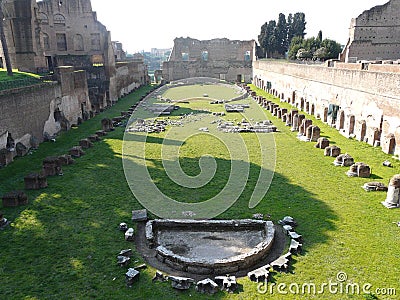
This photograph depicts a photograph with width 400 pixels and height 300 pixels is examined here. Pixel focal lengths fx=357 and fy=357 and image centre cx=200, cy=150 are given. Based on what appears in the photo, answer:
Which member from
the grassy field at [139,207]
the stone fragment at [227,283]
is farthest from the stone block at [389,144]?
the stone fragment at [227,283]

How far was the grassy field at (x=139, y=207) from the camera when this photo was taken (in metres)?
6.83

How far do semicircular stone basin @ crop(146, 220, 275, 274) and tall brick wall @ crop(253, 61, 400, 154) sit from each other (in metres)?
8.70

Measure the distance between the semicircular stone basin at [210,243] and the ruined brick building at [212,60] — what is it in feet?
146

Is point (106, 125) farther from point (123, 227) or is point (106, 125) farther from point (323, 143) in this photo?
point (123, 227)

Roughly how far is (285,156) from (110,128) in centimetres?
1008

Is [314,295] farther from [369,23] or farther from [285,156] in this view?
[369,23]

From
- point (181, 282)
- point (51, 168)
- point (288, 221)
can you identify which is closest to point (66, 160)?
point (51, 168)

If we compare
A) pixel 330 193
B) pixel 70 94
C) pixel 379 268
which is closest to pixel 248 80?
pixel 70 94

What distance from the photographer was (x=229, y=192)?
1120cm

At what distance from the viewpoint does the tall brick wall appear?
14992 millimetres

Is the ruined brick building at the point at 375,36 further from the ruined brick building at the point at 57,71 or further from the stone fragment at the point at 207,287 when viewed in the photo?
the stone fragment at the point at 207,287

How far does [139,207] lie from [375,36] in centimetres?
3361

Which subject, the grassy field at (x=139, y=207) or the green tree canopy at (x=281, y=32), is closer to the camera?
the grassy field at (x=139, y=207)

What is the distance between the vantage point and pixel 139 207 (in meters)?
10.1
